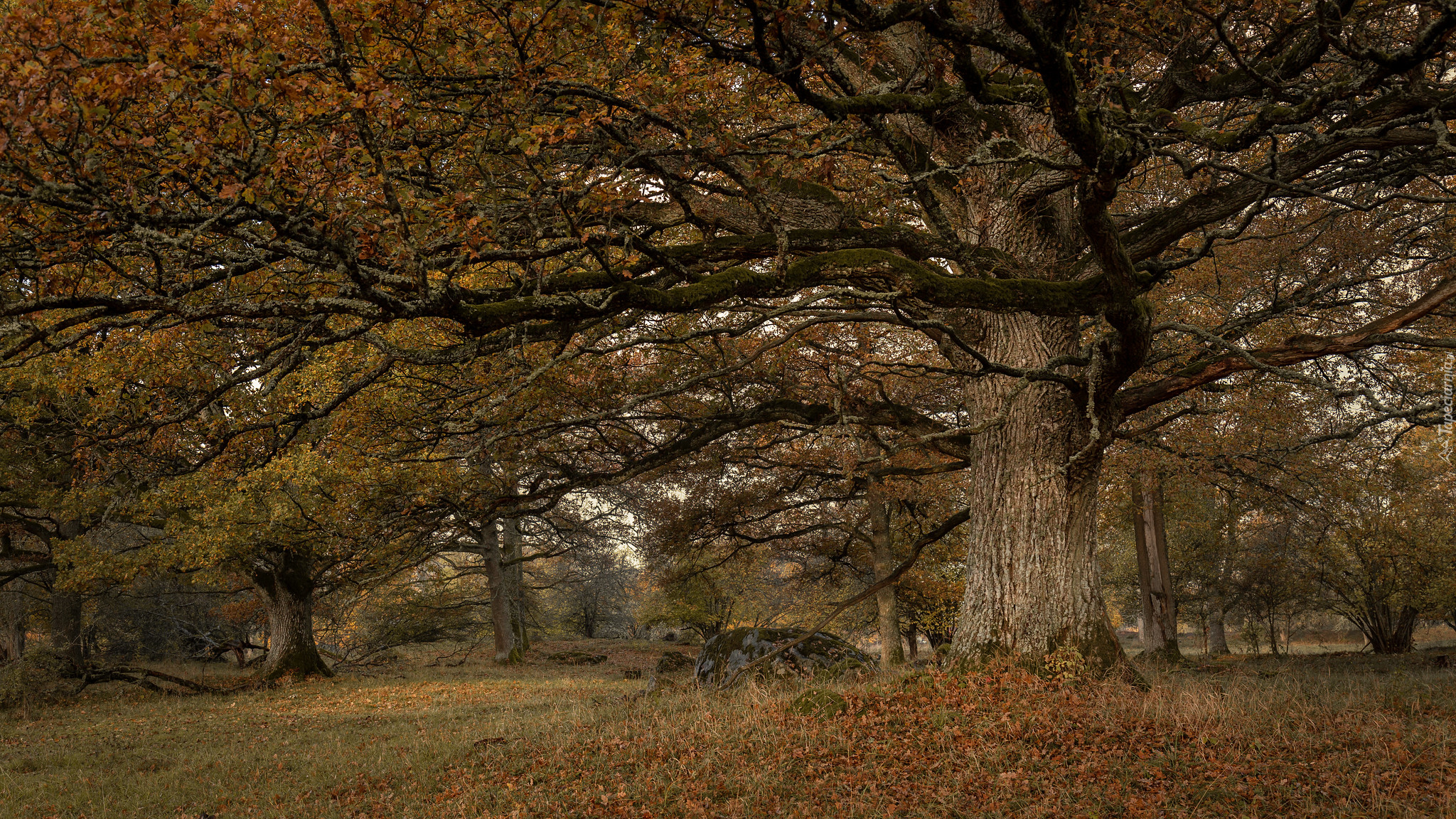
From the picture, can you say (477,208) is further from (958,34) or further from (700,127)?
(958,34)

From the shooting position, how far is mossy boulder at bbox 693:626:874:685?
11242mm

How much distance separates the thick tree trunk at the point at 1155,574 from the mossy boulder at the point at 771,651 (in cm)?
1136

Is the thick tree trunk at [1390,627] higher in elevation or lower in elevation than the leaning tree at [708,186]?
lower

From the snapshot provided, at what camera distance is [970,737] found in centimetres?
667

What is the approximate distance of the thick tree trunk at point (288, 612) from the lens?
19.8 meters

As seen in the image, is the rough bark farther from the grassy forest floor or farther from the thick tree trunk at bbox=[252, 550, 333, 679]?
the grassy forest floor

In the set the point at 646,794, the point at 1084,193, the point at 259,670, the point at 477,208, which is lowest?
the point at 259,670

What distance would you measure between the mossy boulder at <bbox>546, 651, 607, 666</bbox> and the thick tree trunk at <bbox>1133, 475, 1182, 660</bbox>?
1754 cm

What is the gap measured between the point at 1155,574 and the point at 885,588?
810 cm

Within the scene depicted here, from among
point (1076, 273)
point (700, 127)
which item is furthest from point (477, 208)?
point (1076, 273)

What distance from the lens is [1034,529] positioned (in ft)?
27.7

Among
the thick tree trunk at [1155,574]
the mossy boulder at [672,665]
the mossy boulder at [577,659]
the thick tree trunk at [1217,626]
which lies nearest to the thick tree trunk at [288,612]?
the mossy boulder at [577,659]

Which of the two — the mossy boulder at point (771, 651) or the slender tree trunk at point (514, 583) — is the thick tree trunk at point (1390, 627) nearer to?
the mossy boulder at point (771, 651)

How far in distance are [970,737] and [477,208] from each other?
6348 millimetres
